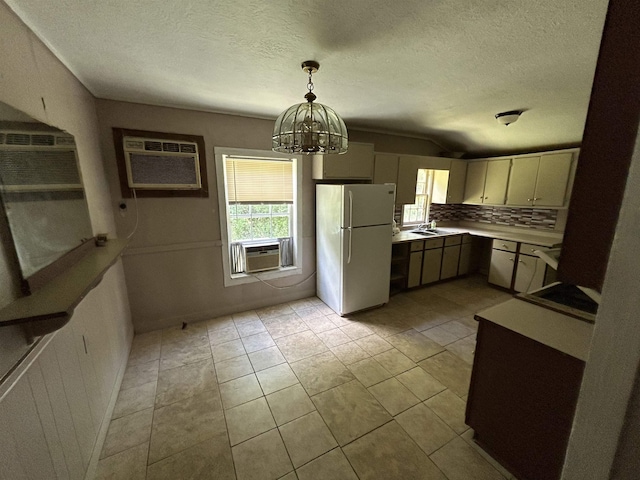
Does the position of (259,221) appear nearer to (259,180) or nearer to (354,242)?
(259,180)

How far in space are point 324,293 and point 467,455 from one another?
2.21 metres

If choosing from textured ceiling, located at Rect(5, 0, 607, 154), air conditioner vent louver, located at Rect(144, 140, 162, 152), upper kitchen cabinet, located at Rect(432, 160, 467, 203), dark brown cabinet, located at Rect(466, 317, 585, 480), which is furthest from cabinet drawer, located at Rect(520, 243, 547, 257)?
air conditioner vent louver, located at Rect(144, 140, 162, 152)

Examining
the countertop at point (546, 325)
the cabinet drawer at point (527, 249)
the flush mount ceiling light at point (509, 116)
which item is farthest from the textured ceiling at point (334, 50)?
the cabinet drawer at point (527, 249)

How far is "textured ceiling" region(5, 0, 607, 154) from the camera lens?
1.24 metres

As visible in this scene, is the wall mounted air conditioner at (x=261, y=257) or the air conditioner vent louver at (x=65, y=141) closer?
the air conditioner vent louver at (x=65, y=141)

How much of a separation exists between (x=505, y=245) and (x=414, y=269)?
4.34ft

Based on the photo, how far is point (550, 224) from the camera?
3865 millimetres

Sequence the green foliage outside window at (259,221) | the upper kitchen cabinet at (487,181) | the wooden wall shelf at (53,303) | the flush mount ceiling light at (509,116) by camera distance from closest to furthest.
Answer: the wooden wall shelf at (53,303)
the flush mount ceiling light at (509,116)
the green foliage outside window at (259,221)
the upper kitchen cabinet at (487,181)

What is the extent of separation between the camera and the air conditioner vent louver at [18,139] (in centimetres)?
99

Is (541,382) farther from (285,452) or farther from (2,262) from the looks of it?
(2,262)

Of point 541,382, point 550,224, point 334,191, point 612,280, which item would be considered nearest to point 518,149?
point 550,224

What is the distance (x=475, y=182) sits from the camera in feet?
14.4

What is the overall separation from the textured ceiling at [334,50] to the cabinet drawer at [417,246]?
5.91 feet

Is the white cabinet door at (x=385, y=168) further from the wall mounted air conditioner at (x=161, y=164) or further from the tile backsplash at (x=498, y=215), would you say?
the wall mounted air conditioner at (x=161, y=164)
